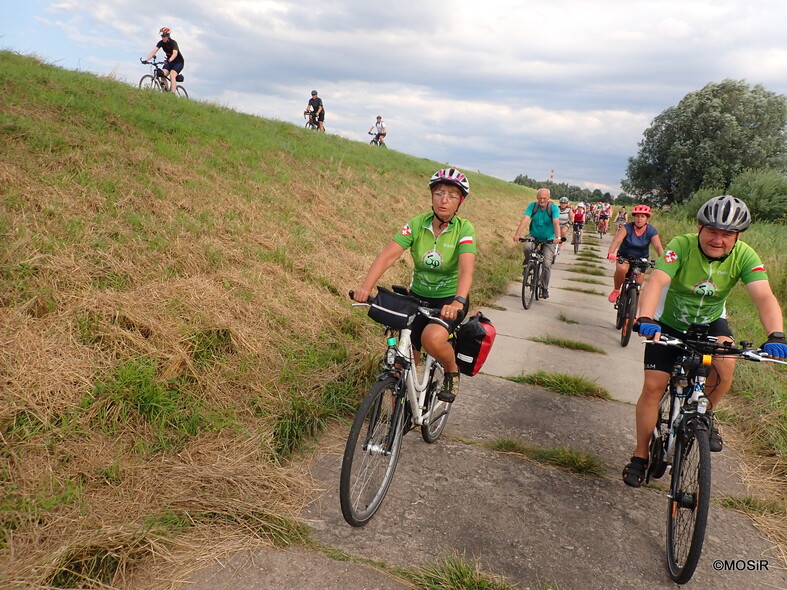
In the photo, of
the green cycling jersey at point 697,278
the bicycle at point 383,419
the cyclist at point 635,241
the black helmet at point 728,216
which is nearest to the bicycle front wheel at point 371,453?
the bicycle at point 383,419

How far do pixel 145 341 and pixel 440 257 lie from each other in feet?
7.86

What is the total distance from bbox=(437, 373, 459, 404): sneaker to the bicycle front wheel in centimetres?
55

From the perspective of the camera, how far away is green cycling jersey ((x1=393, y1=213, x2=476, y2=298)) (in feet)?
12.6

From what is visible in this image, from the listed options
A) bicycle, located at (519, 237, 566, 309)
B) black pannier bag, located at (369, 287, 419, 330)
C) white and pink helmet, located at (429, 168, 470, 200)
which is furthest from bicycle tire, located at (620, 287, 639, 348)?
black pannier bag, located at (369, 287, 419, 330)

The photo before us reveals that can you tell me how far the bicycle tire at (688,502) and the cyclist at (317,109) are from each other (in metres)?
20.6

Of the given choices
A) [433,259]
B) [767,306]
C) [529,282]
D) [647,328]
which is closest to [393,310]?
[433,259]

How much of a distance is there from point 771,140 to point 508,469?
48048mm

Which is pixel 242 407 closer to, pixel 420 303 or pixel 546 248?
pixel 420 303

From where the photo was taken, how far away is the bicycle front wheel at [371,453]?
292cm

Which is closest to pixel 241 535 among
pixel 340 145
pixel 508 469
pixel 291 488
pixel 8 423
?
pixel 291 488

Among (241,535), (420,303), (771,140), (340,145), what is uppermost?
(771,140)

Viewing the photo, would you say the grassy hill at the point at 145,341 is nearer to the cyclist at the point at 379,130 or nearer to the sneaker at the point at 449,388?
the sneaker at the point at 449,388

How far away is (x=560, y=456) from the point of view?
406 centimetres

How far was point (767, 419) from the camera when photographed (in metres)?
4.83
